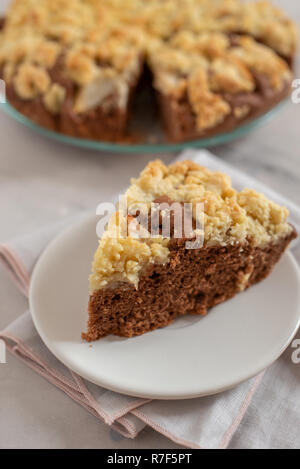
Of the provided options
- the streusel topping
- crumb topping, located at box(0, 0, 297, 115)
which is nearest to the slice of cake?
the streusel topping

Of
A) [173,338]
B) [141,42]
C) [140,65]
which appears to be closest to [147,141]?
[140,65]

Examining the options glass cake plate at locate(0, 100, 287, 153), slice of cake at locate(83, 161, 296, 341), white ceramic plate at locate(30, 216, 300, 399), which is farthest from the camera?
glass cake plate at locate(0, 100, 287, 153)

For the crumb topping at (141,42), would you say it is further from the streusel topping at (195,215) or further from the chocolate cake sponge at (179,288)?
the chocolate cake sponge at (179,288)

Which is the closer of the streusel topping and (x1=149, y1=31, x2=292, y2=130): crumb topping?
the streusel topping

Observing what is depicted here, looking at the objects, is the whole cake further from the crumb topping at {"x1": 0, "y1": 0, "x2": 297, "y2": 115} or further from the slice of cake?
the slice of cake

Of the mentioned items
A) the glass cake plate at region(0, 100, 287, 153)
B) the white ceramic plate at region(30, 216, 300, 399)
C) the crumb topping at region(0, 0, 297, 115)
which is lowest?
the white ceramic plate at region(30, 216, 300, 399)
